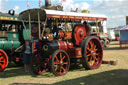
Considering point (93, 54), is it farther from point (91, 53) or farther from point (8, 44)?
point (8, 44)

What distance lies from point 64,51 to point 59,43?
404mm

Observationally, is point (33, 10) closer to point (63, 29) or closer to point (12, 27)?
point (63, 29)

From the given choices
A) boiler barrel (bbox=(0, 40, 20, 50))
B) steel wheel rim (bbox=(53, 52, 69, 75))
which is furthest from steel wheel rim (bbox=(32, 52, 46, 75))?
boiler barrel (bbox=(0, 40, 20, 50))

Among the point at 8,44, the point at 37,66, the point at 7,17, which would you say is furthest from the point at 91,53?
the point at 7,17

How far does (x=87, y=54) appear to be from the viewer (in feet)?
24.1

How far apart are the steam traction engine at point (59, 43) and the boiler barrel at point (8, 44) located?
64.7 inches

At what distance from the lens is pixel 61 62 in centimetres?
623

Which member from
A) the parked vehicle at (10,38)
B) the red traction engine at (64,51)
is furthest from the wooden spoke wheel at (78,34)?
the parked vehicle at (10,38)

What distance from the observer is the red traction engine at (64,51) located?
6182 mm

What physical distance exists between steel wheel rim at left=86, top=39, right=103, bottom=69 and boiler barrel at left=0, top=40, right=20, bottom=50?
11.1ft

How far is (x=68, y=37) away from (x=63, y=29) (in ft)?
1.41

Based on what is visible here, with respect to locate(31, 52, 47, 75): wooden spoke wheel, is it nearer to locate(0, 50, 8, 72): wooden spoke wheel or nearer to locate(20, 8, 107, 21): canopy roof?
locate(20, 8, 107, 21): canopy roof

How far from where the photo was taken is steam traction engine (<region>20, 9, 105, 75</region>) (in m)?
6.20

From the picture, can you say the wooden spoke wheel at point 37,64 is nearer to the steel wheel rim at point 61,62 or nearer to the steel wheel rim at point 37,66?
the steel wheel rim at point 37,66
